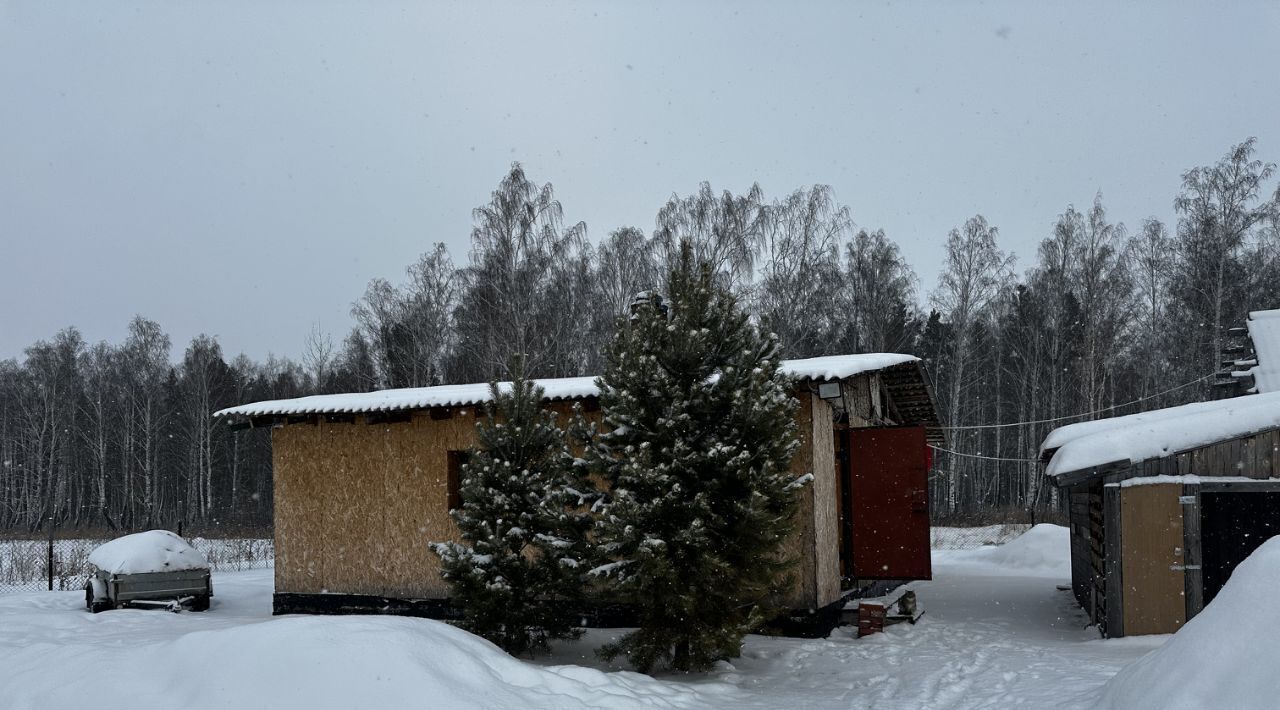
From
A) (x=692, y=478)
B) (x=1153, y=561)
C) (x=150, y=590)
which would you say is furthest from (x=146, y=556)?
(x=1153, y=561)

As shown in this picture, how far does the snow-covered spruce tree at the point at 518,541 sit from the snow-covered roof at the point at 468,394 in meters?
1.23

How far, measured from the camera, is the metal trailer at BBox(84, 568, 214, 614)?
12.8 metres

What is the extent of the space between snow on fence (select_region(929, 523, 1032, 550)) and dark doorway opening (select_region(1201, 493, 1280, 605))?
1236cm

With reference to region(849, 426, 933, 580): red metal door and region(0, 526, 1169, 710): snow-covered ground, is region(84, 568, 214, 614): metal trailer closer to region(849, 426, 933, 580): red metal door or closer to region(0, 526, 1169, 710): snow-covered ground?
region(0, 526, 1169, 710): snow-covered ground

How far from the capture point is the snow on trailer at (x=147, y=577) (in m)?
12.8

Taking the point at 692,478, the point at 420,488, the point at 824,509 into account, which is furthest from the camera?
the point at 420,488

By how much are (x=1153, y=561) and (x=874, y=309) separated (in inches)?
806

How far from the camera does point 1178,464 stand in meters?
9.44

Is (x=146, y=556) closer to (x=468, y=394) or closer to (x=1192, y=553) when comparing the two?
(x=468, y=394)

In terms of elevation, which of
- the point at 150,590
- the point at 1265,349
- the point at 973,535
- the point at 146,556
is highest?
the point at 1265,349

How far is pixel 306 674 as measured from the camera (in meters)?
5.79

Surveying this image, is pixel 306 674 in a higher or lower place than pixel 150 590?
higher

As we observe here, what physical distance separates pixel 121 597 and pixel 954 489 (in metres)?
23.7

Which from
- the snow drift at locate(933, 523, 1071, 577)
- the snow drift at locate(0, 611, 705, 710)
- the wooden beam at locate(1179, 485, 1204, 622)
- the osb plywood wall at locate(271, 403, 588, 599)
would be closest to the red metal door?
the wooden beam at locate(1179, 485, 1204, 622)
